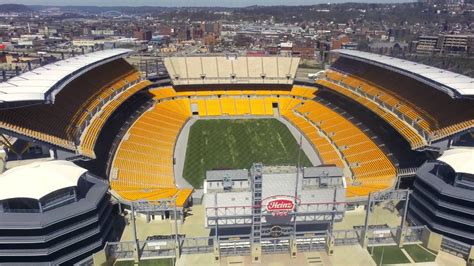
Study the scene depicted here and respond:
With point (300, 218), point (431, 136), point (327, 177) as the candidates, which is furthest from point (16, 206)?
point (431, 136)

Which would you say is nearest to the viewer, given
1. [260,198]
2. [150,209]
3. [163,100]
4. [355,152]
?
[260,198]

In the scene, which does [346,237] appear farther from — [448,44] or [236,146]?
[448,44]

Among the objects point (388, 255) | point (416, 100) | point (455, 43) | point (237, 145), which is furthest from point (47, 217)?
point (455, 43)

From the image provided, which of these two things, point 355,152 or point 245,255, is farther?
point 355,152

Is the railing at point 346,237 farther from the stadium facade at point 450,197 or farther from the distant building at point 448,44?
the distant building at point 448,44

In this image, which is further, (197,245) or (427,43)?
(427,43)

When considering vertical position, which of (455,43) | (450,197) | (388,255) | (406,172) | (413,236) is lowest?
(388,255)

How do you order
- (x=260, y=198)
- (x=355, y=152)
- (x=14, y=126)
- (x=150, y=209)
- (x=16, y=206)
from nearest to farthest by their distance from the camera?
(x=16, y=206) → (x=260, y=198) → (x=150, y=209) → (x=14, y=126) → (x=355, y=152)

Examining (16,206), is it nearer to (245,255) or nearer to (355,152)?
(245,255)
